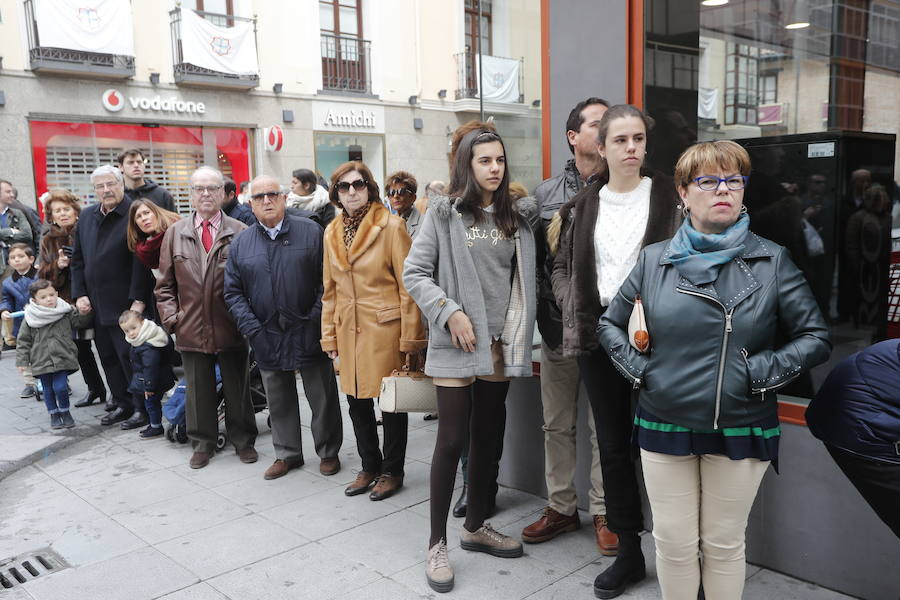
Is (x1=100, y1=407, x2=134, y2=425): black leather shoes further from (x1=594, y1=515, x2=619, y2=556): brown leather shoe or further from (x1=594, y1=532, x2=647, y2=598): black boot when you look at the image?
(x1=594, y1=532, x2=647, y2=598): black boot

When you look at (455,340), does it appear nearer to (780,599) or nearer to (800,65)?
(780,599)

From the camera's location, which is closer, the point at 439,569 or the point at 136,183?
the point at 439,569

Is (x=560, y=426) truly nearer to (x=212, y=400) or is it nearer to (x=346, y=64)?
(x=212, y=400)

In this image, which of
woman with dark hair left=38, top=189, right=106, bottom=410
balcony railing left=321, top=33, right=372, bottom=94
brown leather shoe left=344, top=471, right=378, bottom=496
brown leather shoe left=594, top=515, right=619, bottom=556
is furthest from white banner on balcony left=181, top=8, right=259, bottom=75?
brown leather shoe left=594, top=515, right=619, bottom=556

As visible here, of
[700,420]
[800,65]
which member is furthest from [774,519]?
[800,65]

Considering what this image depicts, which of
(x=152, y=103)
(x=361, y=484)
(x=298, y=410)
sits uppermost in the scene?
(x=152, y=103)

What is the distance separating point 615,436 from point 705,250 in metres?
1.08

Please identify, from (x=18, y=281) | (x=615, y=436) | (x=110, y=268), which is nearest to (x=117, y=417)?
(x=110, y=268)

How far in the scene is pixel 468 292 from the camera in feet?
11.3

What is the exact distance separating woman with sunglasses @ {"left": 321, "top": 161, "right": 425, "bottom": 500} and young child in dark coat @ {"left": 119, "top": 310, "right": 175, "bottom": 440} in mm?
2108

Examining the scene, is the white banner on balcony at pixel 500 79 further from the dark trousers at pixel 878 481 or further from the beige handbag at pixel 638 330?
the dark trousers at pixel 878 481

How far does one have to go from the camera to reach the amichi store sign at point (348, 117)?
60.4 ft

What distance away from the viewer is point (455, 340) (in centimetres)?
340

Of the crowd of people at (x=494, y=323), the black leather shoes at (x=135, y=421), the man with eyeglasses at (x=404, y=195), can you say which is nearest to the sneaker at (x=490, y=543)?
the crowd of people at (x=494, y=323)
